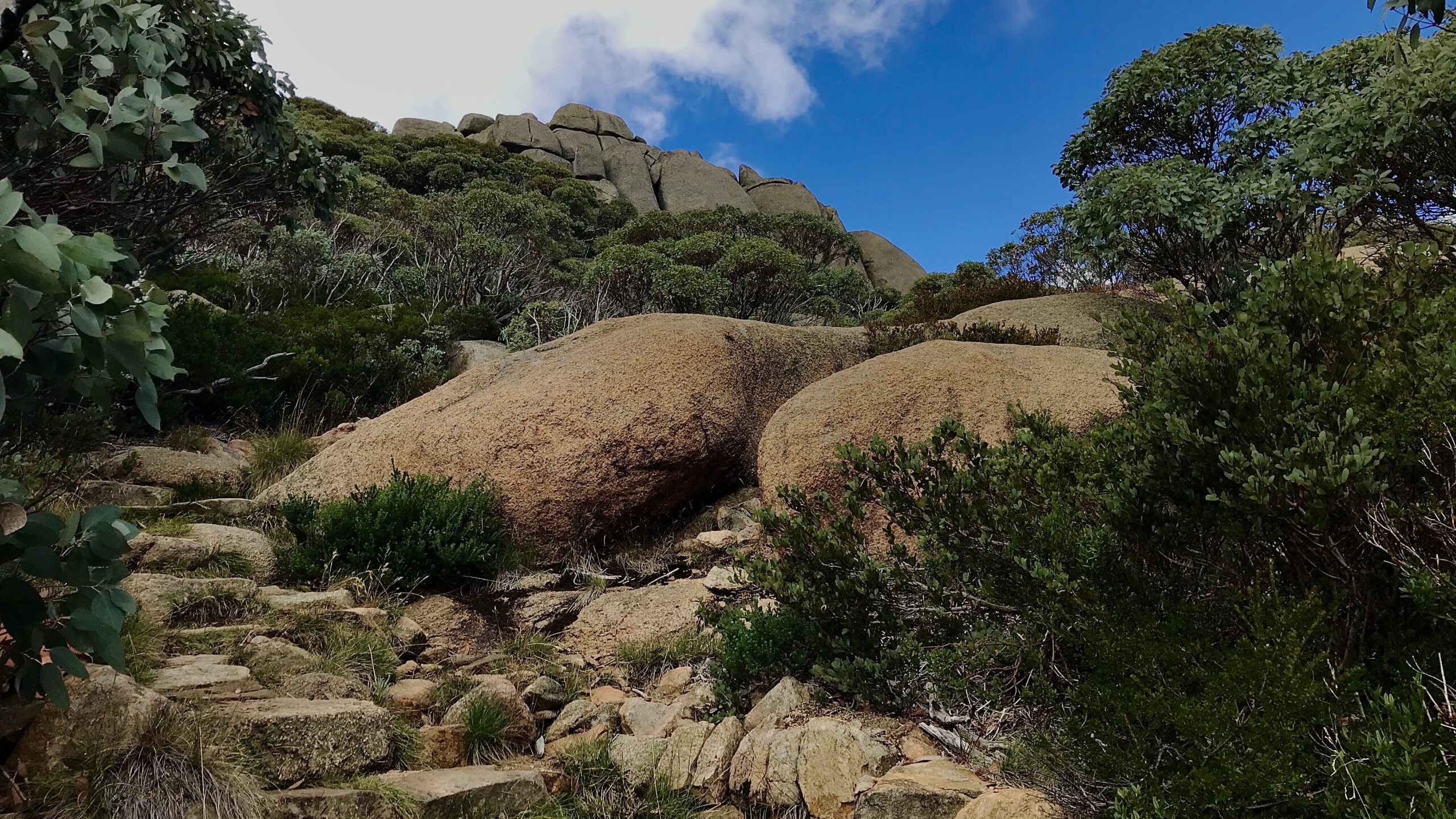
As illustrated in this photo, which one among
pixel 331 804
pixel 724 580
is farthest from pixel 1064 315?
pixel 331 804

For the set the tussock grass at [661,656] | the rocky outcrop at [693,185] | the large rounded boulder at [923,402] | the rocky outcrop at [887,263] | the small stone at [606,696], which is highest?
the rocky outcrop at [693,185]

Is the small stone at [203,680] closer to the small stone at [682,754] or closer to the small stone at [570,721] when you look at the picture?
the small stone at [570,721]

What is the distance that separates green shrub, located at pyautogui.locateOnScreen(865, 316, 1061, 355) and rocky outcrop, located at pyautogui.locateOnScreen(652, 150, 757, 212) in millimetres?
34267

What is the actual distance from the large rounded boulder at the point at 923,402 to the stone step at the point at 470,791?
9.56 ft

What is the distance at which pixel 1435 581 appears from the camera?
2408mm

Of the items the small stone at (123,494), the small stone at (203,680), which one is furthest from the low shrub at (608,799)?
the small stone at (123,494)

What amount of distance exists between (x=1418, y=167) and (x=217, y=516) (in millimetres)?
11839

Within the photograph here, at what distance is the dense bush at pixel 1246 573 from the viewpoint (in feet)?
8.14

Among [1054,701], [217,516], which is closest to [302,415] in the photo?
[217,516]

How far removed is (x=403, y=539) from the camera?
695cm

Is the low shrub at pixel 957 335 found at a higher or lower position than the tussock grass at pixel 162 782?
higher

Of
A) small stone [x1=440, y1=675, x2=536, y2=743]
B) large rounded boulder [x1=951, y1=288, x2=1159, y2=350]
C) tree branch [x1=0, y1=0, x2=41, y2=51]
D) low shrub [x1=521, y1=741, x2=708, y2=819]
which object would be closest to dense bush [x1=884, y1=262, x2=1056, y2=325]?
large rounded boulder [x1=951, y1=288, x2=1159, y2=350]

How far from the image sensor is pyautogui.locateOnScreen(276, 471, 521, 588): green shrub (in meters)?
6.77

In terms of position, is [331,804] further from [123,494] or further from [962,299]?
[962,299]
